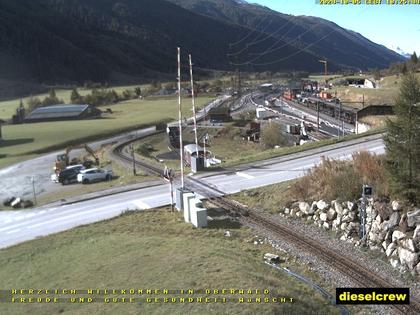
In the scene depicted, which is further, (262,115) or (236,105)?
(236,105)

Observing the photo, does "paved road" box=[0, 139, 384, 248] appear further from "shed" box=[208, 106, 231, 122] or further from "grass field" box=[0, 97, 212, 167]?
"shed" box=[208, 106, 231, 122]

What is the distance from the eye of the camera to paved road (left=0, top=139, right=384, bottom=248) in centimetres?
2872

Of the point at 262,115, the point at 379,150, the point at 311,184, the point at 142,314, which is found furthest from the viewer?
the point at 262,115

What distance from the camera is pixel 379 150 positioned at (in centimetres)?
3472

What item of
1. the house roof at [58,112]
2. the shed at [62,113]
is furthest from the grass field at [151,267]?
the house roof at [58,112]

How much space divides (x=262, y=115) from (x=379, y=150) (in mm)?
63421

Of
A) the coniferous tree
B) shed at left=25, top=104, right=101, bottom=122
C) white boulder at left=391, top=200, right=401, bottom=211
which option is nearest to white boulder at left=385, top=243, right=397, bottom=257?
white boulder at left=391, top=200, right=401, bottom=211

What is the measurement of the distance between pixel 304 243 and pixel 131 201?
48.1 feet

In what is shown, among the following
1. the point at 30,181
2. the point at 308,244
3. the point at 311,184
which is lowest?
the point at 30,181

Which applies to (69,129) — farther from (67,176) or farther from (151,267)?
(151,267)

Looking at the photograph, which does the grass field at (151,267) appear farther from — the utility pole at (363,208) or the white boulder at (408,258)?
the utility pole at (363,208)

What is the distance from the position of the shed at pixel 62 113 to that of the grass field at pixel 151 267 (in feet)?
295

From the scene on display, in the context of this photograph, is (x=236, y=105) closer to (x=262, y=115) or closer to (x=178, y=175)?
(x=262, y=115)

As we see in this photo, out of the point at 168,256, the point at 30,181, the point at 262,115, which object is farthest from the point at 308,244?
the point at 262,115
